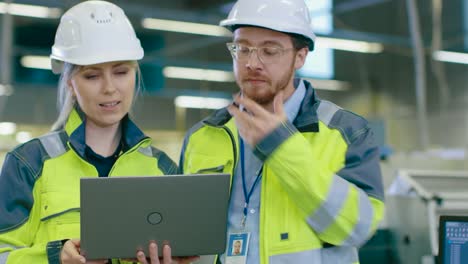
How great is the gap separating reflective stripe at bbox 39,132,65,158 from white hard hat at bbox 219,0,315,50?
0.57 meters

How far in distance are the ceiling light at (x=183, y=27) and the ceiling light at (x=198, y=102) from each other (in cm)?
73

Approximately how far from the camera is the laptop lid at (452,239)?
221 cm

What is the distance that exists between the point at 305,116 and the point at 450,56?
7.35m

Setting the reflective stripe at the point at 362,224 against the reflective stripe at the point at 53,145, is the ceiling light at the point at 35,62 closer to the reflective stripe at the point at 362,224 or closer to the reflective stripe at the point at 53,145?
the reflective stripe at the point at 53,145

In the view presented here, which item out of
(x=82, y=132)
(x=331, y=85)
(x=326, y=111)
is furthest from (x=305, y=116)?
(x=331, y=85)

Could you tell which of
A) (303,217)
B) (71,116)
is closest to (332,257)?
(303,217)

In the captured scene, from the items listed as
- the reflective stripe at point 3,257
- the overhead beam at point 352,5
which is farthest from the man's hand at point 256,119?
the overhead beam at point 352,5

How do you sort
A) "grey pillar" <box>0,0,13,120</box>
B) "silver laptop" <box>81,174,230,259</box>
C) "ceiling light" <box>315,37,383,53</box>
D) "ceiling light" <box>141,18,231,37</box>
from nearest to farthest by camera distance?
"silver laptop" <box>81,174,230,259</box> → "grey pillar" <box>0,0,13,120</box> → "ceiling light" <box>141,18,231,37</box> → "ceiling light" <box>315,37,383,53</box>

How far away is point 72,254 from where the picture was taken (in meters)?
1.82

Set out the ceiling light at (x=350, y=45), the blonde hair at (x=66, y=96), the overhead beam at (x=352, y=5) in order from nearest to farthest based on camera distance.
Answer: the blonde hair at (x=66, y=96) → the overhead beam at (x=352, y=5) → the ceiling light at (x=350, y=45)

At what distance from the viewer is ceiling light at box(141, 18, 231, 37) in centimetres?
784

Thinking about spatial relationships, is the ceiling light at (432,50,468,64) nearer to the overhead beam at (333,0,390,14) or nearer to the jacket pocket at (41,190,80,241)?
the overhead beam at (333,0,390,14)

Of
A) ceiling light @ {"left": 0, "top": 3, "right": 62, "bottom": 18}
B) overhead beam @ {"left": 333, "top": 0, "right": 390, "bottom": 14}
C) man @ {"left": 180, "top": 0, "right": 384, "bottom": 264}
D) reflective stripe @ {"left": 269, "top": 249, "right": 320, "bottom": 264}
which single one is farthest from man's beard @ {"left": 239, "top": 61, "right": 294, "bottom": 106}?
overhead beam @ {"left": 333, "top": 0, "right": 390, "bottom": 14}

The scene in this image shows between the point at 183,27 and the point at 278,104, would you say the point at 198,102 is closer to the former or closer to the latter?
the point at 183,27
